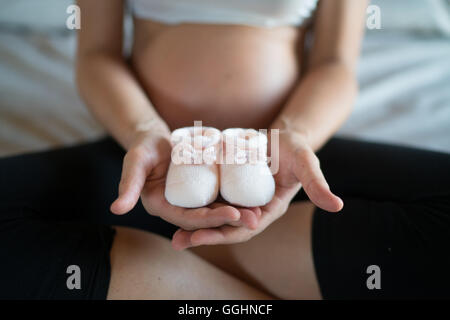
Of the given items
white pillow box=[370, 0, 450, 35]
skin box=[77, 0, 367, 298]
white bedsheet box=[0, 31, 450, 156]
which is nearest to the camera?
skin box=[77, 0, 367, 298]

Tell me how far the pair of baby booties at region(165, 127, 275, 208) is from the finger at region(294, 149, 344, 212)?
5 cm

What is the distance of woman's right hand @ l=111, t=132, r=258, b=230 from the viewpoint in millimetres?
435

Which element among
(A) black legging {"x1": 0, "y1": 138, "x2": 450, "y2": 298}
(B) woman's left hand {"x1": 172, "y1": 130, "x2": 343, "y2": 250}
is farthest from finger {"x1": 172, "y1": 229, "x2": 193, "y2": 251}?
(A) black legging {"x1": 0, "y1": 138, "x2": 450, "y2": 298}

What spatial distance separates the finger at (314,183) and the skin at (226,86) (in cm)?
4

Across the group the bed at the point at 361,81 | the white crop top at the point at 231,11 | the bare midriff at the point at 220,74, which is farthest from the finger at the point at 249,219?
the bed at the point at 361,81

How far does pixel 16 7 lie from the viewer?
114 cm

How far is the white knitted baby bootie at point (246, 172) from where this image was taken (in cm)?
47

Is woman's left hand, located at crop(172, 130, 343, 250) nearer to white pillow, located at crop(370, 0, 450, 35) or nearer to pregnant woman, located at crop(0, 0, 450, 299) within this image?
pregnant woman, located at crop(0, 0, 450, 299)

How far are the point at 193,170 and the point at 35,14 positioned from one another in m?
0.96

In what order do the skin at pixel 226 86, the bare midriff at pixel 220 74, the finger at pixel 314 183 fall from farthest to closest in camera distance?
the bare midriff at pixel 220 74 → the skin at pixel 226 86 → the finger at pixel 314 183

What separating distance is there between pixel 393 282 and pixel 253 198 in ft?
0.73

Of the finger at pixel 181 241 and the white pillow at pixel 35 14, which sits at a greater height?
the white pillow at pixel 35 14

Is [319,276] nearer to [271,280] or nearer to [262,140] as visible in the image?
[271,280]

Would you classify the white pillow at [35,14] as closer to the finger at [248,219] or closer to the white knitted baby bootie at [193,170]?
the white knitted baby bootie at [193,170]
